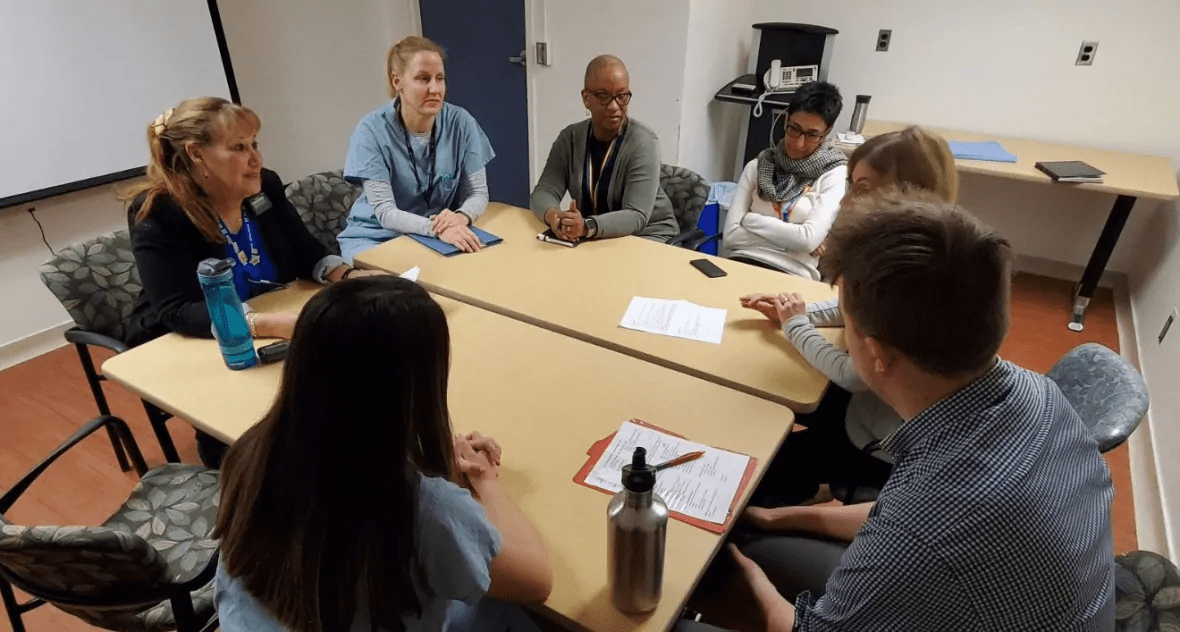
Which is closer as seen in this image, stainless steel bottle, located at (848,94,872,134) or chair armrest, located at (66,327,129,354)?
chair armrest, located at (66,327,129,354)

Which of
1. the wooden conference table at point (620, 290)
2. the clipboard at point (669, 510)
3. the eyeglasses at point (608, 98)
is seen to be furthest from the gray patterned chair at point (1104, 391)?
the eyeglasses at point (608, 98)

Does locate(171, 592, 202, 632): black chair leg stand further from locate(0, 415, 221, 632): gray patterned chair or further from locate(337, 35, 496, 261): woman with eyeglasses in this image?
locate(337, 35, 496, 261): woman with eyeglasses

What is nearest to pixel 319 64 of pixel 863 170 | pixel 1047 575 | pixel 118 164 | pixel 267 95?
pixel 267 95

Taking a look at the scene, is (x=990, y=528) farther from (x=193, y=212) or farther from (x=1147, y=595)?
(x=193, y=212)

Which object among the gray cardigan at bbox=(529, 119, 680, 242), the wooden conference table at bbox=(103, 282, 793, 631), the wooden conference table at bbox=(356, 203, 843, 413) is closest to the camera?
the wooden conference table at bbox=(103, 282, 793, 631)

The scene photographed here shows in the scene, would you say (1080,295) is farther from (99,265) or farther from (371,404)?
(99,265)

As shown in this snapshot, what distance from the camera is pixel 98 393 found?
7.02 feet

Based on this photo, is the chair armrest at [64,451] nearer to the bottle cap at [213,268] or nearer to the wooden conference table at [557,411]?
the wooden conference table at [557,411]

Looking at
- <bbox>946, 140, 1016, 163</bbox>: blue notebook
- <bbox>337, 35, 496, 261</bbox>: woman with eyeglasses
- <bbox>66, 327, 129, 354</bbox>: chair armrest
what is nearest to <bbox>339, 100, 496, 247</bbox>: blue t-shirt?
<bbox>337, 35, 496, 261</bbox>: woman with eyeglasses

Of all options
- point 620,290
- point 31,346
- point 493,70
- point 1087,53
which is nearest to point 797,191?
point 620,290

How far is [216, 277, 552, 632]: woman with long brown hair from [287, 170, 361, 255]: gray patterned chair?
1.86 meters

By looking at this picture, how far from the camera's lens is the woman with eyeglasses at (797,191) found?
2271 millimetres

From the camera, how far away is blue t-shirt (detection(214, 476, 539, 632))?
0.86 meters

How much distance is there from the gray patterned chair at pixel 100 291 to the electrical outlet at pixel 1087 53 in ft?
14.0
